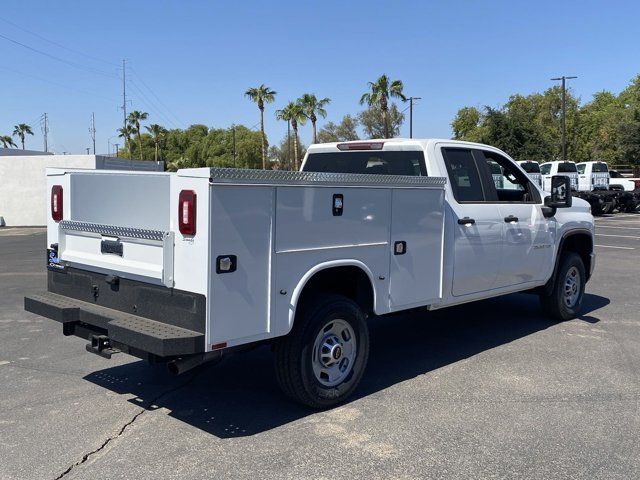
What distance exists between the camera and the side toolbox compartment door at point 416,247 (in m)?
5.19

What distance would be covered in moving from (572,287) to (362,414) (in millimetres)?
4355

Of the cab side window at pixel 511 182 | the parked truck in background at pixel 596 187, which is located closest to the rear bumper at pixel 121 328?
the cab side window at pixel 511 182

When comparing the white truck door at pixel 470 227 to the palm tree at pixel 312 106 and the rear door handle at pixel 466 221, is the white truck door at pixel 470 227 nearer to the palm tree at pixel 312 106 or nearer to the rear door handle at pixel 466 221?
the rear door handle at pixel 466 221

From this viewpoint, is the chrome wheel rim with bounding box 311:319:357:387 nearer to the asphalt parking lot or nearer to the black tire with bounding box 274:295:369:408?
the black tire with bounding box 274:295:369:408

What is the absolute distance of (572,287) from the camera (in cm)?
794

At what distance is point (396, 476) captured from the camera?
12.3 feet

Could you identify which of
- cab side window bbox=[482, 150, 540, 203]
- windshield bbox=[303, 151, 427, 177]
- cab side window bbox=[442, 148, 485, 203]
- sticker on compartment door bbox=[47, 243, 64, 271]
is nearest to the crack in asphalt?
sticker on compartment door bbox=[47, 243, 64, 271]

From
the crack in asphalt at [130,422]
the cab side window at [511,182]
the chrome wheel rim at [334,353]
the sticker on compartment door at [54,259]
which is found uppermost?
the cab side window at [511,182]

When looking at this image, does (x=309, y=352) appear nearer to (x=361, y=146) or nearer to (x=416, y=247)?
(x=416, y=247)

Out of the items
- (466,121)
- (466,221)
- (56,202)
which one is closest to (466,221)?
(466,221)

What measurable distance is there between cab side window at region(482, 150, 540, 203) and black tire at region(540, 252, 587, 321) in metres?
1.12

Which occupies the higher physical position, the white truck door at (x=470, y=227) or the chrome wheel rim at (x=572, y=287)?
the white truck door at (x=470, y=227)

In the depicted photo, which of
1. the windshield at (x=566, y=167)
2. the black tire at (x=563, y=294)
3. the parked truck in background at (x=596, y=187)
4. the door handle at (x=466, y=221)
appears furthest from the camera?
the windshield at (x=566, y=167)

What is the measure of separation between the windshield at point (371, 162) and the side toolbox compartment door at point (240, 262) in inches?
86.4
